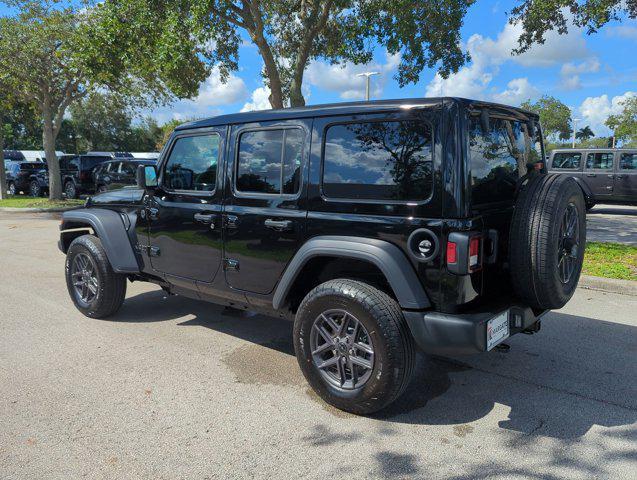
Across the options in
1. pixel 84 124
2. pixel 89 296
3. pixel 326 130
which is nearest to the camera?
pixel 326 130

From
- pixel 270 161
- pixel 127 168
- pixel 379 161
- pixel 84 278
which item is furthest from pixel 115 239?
pixel 127 168

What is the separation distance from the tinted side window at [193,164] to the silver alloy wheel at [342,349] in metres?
1.52

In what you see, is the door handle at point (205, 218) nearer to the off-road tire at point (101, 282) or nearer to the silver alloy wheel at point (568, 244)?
the off-road tire at point (101, 282)

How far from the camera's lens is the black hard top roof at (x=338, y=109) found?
294cm

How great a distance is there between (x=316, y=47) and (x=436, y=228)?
11992 mm

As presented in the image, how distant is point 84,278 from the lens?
5145 millimetres

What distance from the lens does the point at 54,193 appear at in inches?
709

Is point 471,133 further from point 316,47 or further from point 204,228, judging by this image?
point 316,47

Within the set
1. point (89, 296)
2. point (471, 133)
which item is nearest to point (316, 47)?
point (89, 296)

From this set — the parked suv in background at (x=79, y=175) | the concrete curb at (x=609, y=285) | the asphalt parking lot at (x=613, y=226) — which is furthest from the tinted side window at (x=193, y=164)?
the parked suv in background at (x=79, y=175)

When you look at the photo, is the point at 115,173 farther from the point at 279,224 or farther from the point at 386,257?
the point at 386,257

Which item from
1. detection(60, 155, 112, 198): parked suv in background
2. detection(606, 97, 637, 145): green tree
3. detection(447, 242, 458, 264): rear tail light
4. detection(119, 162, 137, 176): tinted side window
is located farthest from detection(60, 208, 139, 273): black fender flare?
detection(606, 97, 637, 145): green tree

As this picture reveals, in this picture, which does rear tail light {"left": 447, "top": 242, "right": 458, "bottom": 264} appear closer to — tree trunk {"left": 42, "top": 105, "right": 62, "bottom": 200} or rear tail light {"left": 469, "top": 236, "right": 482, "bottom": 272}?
rear tail light {"left": 469, "top": 236, "right": 482, "bottom": 272}

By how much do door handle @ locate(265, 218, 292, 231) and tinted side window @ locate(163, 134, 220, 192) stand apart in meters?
0.72
